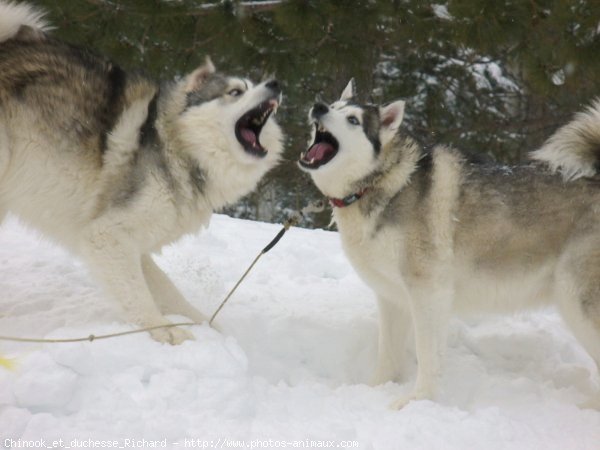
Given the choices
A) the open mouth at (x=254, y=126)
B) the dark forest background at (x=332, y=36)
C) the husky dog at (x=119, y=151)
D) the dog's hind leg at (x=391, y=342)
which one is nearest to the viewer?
the husky dog at (x=119, y=151)

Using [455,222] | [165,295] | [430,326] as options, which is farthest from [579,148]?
[165,295]

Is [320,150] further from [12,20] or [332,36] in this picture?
[332,36]

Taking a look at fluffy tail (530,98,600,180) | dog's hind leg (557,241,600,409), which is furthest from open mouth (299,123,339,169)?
dog's hind leg (557,241,600,409)

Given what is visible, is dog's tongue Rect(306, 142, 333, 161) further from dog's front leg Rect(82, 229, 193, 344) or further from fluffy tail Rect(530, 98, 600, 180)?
fluffy tail Rect(530, 98, 600, 180)

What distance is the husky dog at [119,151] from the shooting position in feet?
11.8

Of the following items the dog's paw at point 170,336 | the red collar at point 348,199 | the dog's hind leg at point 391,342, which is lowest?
the dog's hind leg at point 391,342

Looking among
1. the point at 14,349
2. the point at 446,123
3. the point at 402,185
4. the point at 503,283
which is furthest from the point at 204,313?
the point at 446,123

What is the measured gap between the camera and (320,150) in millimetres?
3854

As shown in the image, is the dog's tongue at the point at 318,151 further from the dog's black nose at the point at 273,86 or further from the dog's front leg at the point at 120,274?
the dog's front leg at the point at 120,274

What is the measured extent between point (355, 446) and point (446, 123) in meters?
7.66

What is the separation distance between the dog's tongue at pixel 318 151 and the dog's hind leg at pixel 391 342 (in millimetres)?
1054

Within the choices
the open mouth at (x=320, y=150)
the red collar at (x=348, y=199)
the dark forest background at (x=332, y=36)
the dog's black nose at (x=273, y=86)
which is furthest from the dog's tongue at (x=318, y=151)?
the dark forest background at (x=332, y=36)

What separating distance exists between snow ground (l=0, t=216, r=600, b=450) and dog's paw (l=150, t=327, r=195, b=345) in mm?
77

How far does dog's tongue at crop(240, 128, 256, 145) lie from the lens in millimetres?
3910
